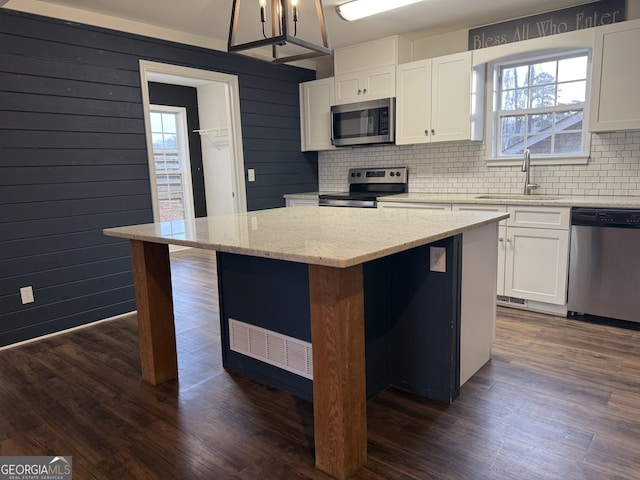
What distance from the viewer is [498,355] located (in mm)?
2721

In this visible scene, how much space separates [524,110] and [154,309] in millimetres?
3499

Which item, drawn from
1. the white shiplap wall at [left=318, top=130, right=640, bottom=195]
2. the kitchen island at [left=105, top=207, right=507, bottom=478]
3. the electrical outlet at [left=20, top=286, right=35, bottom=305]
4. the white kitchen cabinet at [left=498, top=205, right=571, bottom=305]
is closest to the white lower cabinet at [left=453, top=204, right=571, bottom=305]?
the white kitchen cabinet at [left=498, top=205, right=571, bottom=305]

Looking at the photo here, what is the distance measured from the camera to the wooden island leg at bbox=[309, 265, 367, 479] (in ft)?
5.25

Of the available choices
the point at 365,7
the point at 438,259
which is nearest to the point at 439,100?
the point at 365,7

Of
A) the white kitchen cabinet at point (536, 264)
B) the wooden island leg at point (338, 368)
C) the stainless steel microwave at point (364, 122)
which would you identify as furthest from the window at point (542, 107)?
the wooden island leg at point (338, 368)

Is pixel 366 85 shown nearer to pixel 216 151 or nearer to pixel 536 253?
pixel 536 253

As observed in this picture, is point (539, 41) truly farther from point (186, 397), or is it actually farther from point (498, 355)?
point (186, 397)

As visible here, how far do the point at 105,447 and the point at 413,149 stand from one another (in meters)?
3.81

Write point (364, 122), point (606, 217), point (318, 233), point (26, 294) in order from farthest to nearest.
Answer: point (364, 122) < point (26, 294) < point (606, 217) < point (318, 233)

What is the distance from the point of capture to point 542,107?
3.89m

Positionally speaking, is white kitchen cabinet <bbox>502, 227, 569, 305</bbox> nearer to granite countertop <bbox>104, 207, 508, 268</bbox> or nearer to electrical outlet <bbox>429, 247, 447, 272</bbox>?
granite countertop <bbox>104, 207, 508, 268</bbox>

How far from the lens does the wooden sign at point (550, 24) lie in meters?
3.42

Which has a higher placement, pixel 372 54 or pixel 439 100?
pixel 372 54

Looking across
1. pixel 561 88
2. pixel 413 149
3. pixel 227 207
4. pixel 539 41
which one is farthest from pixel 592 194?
pixel 227 207
